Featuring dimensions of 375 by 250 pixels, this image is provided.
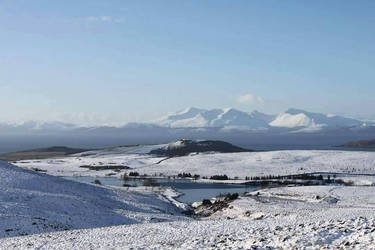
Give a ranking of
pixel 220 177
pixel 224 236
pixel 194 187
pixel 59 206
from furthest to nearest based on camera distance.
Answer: pixel 220 177, pixel 194 187, pixel 59 206, pixel 224 236

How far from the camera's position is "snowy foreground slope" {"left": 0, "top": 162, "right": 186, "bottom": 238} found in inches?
1423

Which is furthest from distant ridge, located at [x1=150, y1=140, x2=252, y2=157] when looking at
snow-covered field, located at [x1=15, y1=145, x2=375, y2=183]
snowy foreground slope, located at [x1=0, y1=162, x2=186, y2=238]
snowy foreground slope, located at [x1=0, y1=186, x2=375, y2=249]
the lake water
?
snowy foreground slope, located at [x1=0, y1=186, x2=375, y2=249]

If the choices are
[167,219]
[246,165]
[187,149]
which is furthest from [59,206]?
[187,149]

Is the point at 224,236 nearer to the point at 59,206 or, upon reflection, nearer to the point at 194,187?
the point at 59,206

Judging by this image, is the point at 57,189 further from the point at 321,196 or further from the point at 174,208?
the point at 321,196

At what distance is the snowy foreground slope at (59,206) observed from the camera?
3616cm

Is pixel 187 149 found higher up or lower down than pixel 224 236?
higher up

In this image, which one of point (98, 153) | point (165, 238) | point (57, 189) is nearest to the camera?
point (165, 238)

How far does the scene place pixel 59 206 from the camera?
4303 centimetres

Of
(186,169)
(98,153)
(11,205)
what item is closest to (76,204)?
(11,205)

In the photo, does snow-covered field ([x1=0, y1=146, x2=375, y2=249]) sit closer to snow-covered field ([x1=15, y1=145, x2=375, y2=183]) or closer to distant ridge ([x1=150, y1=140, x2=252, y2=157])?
snow-covered field ([x1=15, y1=145, x2=375, y2=183])

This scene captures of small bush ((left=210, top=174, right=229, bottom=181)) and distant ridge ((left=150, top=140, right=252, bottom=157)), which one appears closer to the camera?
small bush ((left=210, top=174, right=229, bottom=181))

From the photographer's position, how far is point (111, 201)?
53.2 meters

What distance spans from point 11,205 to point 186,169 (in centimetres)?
8889
